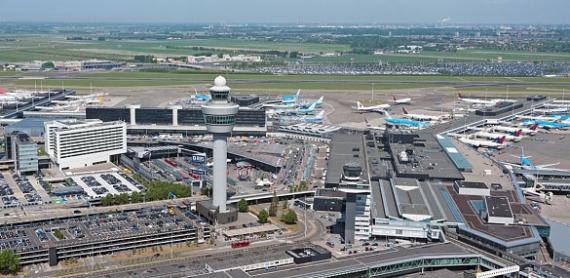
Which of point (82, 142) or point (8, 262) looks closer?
point (8, 262)

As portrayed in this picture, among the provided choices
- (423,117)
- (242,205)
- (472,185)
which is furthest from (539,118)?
(242,205)

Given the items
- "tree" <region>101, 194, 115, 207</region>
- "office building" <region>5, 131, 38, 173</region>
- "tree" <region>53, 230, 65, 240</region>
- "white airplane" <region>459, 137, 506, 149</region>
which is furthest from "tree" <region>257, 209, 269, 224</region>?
"white airplane" <region>459, 137, 506, 149</region>

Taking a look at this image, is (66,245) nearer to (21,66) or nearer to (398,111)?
(398,111)

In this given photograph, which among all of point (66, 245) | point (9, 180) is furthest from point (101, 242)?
point (9, 180)

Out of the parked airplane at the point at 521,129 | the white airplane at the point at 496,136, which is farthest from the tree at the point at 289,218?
the parked airplane at the point at 521,129

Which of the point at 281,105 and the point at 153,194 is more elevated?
the point at 281,105

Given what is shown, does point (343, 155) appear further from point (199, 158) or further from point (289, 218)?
point (289, 218)
